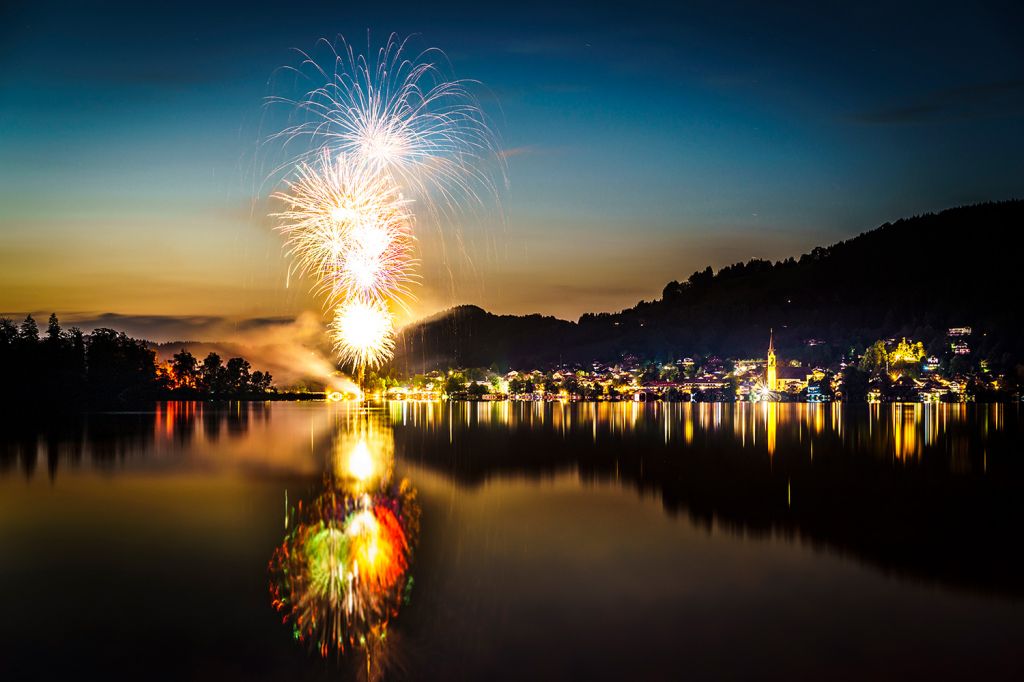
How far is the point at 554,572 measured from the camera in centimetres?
1398

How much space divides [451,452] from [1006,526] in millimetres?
23494

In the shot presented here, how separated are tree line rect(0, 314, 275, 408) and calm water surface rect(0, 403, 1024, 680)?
64931mm

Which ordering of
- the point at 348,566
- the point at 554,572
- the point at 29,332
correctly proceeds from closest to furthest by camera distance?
the point at 348,566
the point at 554,572
the point at 29,332

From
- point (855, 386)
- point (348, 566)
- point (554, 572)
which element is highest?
point (348, 566)

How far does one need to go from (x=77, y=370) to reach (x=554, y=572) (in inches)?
3916

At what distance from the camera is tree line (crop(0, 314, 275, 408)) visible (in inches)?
3438

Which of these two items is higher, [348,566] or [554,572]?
[348,566]

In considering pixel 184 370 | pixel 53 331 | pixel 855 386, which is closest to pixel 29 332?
pixel 53 331

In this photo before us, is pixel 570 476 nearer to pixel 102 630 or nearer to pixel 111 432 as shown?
pixel 102 630

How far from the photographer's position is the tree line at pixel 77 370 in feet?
286

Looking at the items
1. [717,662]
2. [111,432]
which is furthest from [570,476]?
[111,432]

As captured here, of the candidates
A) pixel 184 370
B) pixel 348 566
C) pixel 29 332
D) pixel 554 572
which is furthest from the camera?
pixel 184 370

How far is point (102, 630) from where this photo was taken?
1031 cm

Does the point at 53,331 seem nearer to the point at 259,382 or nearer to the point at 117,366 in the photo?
the point at 117,366
